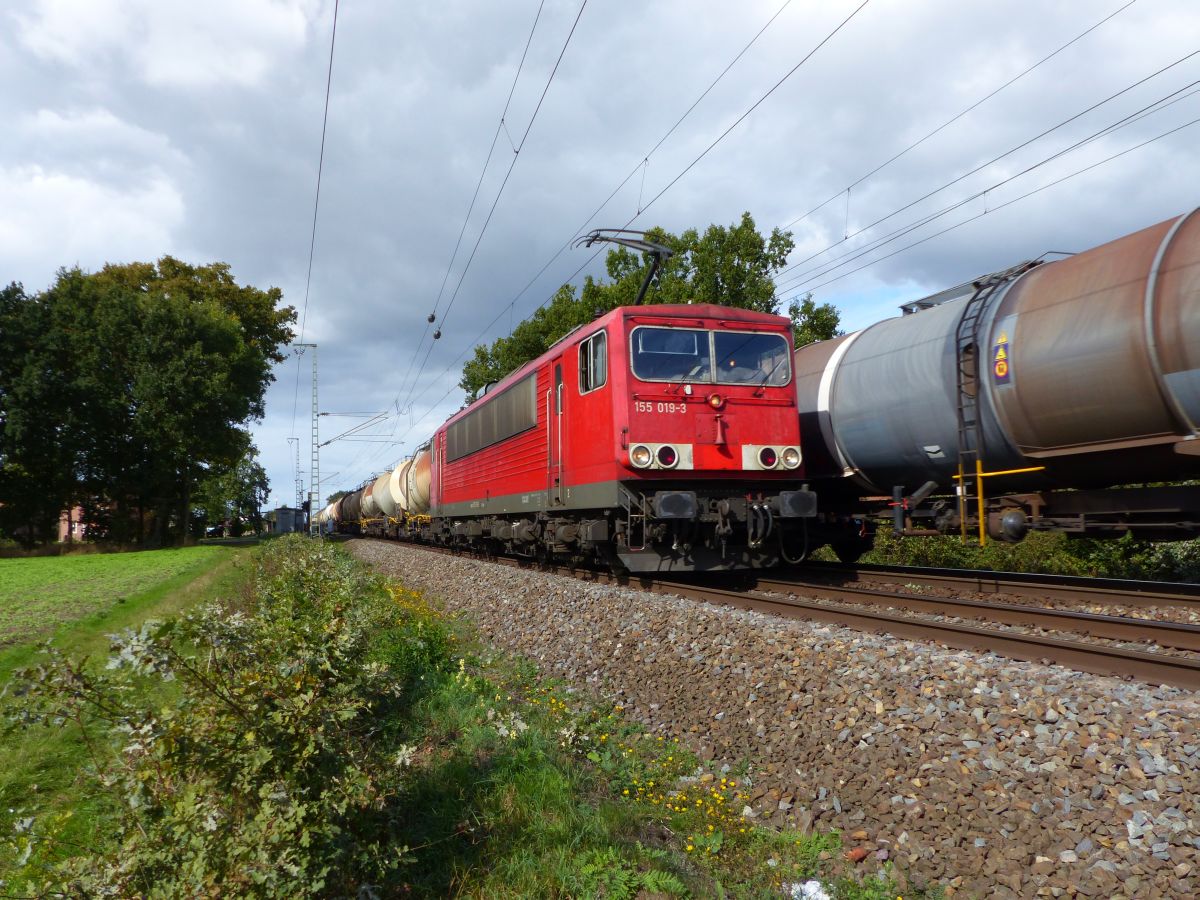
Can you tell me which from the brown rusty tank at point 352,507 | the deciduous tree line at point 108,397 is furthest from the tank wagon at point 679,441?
the brown rusty tank at point 352,507

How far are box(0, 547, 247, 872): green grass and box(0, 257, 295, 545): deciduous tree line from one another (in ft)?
19.7

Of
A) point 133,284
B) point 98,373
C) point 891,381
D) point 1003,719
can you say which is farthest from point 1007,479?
point 133,284

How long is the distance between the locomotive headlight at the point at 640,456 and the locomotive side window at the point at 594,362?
43.9 inches

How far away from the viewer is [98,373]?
34.0 metres

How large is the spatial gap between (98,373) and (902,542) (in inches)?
1375

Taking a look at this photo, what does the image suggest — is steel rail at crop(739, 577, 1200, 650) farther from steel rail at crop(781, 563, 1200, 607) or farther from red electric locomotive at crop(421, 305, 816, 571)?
red electric locomotive at crop(421, 305, 816, 571)

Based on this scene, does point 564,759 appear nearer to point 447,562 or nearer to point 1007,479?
point 1007,479

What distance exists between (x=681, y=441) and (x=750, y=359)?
1692 mm

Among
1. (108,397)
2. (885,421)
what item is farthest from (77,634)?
(108,397)

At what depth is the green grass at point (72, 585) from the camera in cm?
1309

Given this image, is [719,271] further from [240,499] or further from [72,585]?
[240,499]

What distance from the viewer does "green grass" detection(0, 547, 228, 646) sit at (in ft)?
42.9

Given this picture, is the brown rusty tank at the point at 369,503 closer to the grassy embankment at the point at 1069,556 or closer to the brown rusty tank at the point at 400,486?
the brown rusty tank at the point at 400,486

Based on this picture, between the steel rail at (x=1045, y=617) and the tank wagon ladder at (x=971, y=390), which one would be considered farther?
the tank wagon ladder at (x=971, y=390)
